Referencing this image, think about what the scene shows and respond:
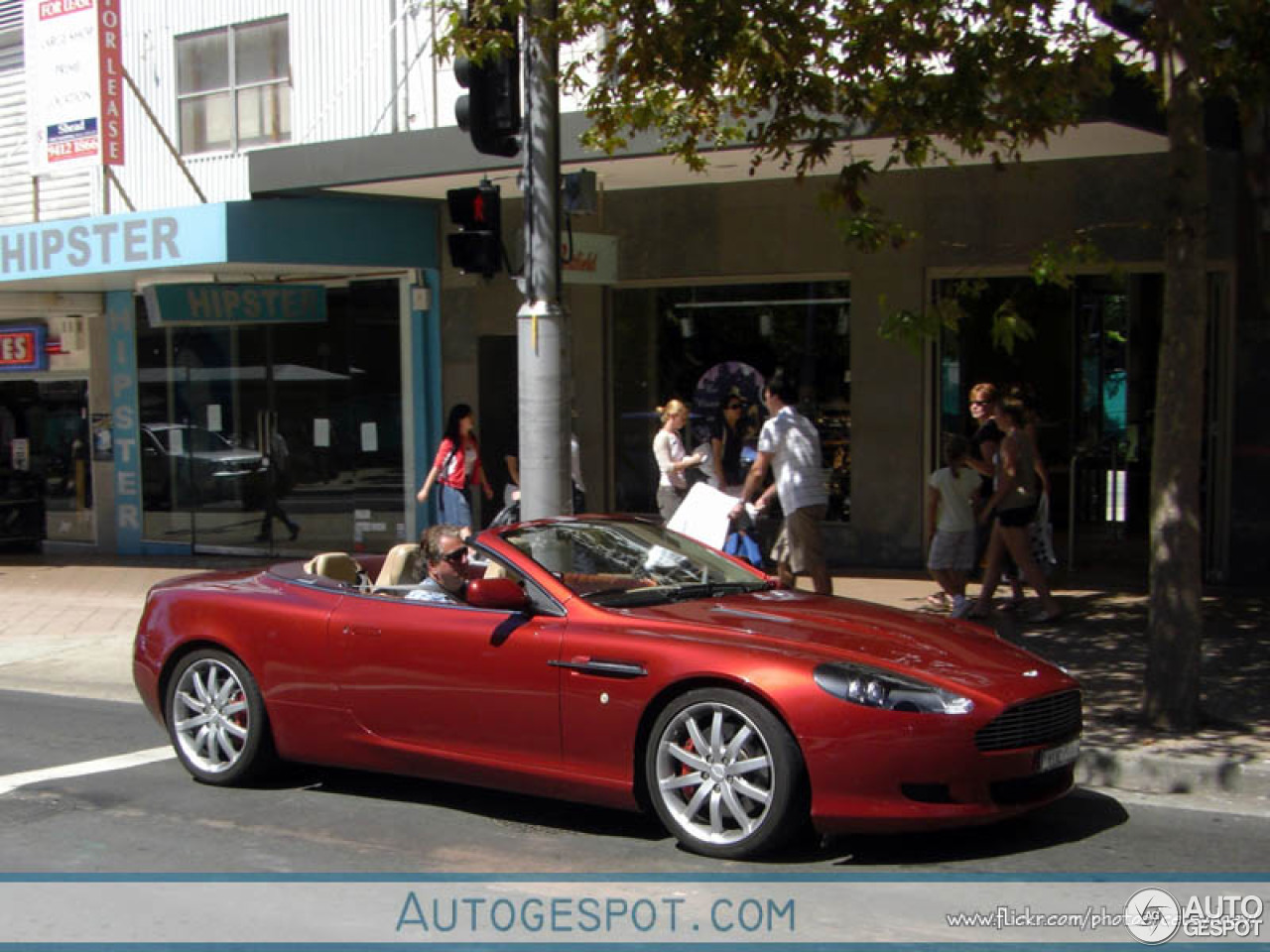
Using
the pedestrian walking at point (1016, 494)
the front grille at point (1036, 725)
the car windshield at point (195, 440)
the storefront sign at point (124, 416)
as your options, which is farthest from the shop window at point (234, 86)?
the front grille at point (1036, 725)

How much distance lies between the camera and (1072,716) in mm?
5891

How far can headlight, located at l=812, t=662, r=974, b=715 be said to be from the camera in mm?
5355

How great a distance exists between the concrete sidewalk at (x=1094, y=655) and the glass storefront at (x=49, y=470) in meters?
2.20

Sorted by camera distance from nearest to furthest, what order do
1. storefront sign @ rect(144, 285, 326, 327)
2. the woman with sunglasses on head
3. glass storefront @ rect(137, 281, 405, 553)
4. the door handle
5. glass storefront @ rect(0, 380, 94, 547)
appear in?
1. the door handle
2. the woman with sunglasses on head
3. storefront sign @ rect(144, 285, 326, 327)
4. glass storefront @ rect(137, 281, 405, 553)
5. glass storefront @ rect(0, 380, 94, 547)

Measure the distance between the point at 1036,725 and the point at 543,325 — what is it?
478cm

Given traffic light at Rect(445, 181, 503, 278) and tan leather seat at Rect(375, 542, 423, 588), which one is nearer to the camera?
tan leather seat at Rect(375, 542, 423, 588)

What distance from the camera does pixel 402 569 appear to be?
283 inches

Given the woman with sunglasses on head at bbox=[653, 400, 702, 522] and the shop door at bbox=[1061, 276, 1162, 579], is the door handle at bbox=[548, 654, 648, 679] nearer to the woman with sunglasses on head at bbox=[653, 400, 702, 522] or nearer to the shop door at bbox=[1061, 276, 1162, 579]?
the woman with sunglasses on head at bbox=[653, 400, 702, 522]

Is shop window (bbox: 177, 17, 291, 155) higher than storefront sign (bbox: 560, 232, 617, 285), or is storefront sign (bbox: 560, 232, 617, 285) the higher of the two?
shop window (bbox: 177, 17, 291, 155)

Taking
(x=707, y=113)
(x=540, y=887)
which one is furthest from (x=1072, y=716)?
(x=707, y=113)

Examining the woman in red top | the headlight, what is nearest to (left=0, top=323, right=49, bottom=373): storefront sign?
the woman in red top

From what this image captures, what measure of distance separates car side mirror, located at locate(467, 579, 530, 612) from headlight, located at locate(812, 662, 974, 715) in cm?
140

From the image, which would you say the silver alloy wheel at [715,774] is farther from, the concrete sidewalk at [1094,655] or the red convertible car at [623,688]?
the concrete sidewalk at [1094,655]

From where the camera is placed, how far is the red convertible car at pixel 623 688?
535 centimetres
